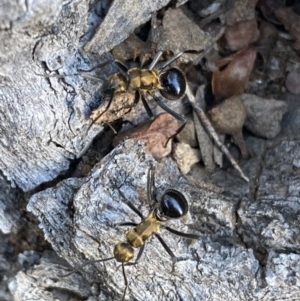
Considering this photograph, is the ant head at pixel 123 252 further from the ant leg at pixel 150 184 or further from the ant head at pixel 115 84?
the ant head at pixel 115 84

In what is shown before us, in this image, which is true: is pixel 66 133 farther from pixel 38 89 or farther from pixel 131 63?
pixel 131 63

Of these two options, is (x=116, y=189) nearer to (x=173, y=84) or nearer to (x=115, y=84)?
(x=115, y=84)

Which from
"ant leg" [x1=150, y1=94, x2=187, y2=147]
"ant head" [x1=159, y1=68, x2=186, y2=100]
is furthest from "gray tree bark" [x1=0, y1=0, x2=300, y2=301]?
"ant leg" [x1=150, y1=94, x2=187, y2=147]

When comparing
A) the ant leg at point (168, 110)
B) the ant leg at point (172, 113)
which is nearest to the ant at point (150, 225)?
the ant leg at point (172, 113)

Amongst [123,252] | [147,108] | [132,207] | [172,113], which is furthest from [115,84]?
[123,252]

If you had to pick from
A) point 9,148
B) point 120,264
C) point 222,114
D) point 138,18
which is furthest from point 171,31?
point 120,264
